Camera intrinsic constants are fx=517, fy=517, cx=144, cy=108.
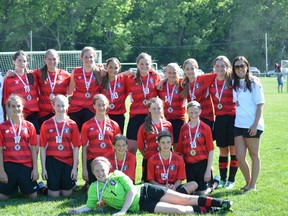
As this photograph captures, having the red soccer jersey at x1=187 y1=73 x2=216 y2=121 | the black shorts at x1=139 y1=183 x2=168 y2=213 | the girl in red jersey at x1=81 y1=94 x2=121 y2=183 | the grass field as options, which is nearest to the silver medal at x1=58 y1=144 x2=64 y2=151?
the girl in red jersey at x1=81 y1=94 x2=121 y2=183

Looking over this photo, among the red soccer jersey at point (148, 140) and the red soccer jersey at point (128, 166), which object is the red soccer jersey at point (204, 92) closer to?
the red soccer jersey at point (148, 140)

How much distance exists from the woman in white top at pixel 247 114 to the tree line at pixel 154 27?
45019mm

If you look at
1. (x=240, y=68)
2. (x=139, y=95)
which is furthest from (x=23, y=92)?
(x=240, y=68)

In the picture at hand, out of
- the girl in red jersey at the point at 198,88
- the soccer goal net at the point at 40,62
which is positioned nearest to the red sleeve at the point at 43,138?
the girl in red jersey at the point at 198,88

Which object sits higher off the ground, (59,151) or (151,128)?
(151,128)

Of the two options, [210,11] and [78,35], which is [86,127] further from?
[210,11]

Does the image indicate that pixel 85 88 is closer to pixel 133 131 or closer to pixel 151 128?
Result: pixel 133 131

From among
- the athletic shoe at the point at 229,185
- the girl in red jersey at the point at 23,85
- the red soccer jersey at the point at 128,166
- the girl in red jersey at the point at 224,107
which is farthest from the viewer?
the girl in red jersey at the point at 23,85

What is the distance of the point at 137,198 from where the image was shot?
585 cm

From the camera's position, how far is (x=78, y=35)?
5394 centimetres

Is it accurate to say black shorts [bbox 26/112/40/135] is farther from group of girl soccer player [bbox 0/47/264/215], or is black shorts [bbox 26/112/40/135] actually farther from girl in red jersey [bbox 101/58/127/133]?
girl in red jersey [bbox 101/58/127/133]

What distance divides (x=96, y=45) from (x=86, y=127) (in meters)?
47.5

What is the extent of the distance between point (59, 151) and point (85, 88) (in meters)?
1.13

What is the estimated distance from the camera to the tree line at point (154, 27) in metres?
51.2
